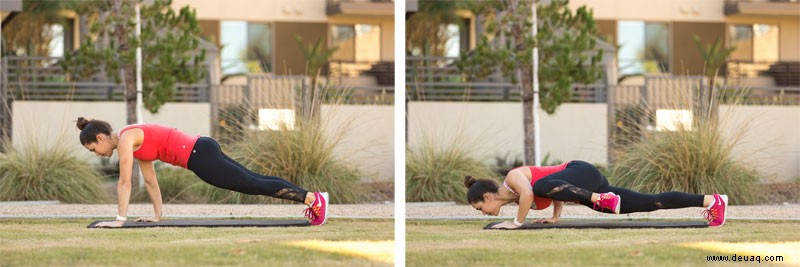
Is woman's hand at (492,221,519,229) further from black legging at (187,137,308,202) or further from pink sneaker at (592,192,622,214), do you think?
black legging at (187,137,308,202)

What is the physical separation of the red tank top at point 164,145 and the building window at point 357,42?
17701 mm

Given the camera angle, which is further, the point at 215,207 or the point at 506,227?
the point at 215,207

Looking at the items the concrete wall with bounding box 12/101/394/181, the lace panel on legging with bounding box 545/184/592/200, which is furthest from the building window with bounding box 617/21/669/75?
the lace panel on legging with bounding box 545/184/592/200

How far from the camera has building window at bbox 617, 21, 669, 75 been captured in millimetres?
27172

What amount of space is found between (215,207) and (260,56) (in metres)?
14.1

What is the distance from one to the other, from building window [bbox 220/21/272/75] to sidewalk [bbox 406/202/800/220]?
1340 cm

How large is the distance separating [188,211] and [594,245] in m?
4.92

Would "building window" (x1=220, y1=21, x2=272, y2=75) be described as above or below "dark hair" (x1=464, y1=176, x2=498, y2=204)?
above

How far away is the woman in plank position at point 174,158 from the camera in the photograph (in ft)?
30.1

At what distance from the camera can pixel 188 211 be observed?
1179 centimetres

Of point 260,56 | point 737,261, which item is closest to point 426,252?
point 737,261

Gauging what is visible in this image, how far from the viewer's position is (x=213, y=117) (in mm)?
20062

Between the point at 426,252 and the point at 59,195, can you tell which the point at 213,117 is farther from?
the point at 426,252

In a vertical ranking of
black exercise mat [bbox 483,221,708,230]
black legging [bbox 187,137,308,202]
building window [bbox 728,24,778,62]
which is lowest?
black exercise mat [bbox 483,221,708,230]
